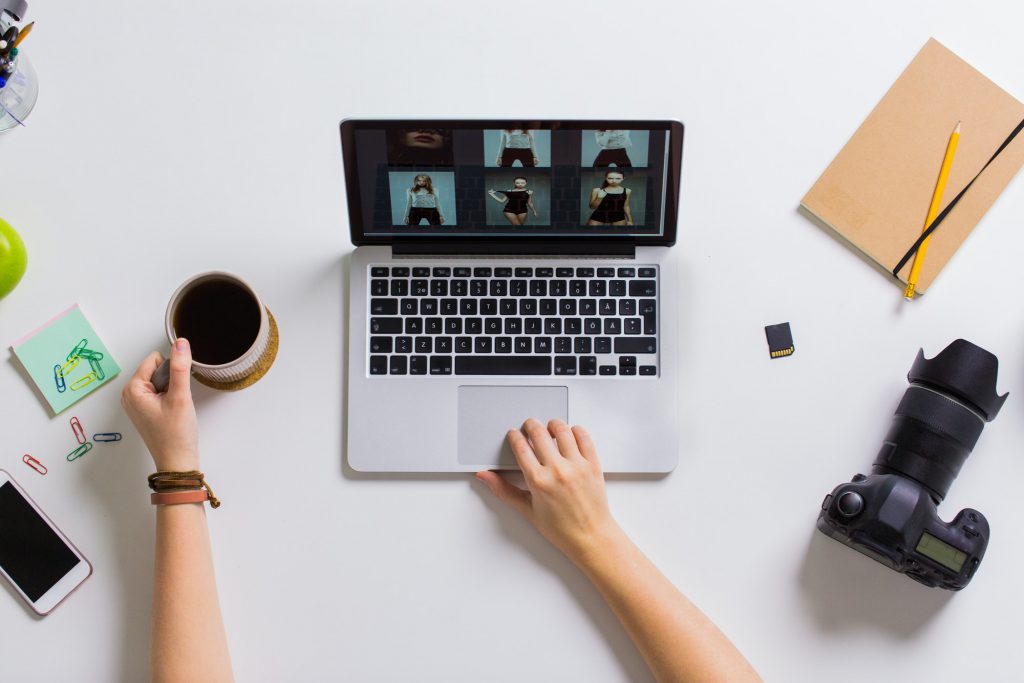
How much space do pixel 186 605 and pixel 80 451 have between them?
0.25 meters

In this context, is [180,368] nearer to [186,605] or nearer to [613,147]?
[186,605]

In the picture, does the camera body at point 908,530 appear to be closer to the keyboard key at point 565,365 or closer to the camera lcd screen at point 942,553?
the camera lcd screen at point 942,553

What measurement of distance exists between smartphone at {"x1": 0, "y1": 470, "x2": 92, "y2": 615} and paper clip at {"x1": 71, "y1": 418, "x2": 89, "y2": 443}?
0.30ft

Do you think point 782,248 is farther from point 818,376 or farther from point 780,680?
point 780,680

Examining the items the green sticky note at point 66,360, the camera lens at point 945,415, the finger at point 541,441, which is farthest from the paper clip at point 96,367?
the camera lens at point 945,415

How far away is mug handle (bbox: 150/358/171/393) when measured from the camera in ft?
2.99

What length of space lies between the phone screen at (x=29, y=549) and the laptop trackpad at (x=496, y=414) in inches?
19.5

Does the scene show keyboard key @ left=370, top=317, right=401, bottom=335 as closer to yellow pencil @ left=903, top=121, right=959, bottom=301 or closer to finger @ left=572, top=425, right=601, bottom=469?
finger @ left=572, top=425, right=601, bottom=469

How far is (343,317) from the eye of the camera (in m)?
0.98

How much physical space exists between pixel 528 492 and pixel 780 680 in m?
0.37

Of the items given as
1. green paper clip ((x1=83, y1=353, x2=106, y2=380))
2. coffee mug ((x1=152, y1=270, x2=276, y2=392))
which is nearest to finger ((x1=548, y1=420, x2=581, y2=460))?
coffee mug ((x1=152, y1=270, x2=276, y2=392))

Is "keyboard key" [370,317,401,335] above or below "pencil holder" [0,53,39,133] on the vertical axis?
below

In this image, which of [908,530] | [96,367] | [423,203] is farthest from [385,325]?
[908,530]

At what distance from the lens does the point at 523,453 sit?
36.5 inches
